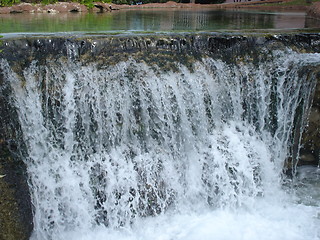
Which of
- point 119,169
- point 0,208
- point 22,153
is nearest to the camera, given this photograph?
point 0,208

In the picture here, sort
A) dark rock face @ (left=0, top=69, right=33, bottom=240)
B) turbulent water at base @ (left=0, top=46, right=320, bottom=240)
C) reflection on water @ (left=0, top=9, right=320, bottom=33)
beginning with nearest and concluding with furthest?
dark rock face @ (left=0, top=69, right=33, bottom=240) → turbulent water at base @ (left=0, top=46, right=320, bottom=240) → reflection on water @ (left=0, top=9, right=320, bottom=33)

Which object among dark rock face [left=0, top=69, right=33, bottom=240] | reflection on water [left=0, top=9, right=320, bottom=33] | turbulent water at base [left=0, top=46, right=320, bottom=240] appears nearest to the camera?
dark rock face [left=0, top=69, right=33, bottom=240]

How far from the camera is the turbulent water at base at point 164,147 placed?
4.21 meters

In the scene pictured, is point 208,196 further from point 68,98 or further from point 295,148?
point 68,98

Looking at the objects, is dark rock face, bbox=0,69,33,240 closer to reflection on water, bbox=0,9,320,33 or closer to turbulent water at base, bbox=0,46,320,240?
turbulent water at base, bbox=0,46,320,240

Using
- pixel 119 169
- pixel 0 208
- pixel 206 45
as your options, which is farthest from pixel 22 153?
pixel 206 45

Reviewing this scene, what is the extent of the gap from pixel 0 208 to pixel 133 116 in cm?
182

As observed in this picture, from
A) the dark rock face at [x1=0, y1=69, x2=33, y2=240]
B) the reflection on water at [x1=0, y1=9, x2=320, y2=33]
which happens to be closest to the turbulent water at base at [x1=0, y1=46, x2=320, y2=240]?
the dark rock face at [x1=0, y1=69, x2=33, y2=240]

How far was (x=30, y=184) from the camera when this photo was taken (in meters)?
4.06

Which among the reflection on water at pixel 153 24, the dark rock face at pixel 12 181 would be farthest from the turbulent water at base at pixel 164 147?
the reflection on water at pixel 153 24

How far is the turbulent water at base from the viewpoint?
421cm

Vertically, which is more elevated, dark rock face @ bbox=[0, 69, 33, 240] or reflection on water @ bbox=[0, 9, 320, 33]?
reflection on water @ bbox=[0, 9, 320, 33]

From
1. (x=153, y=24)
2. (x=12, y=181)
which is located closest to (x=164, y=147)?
(x=12, y=181)

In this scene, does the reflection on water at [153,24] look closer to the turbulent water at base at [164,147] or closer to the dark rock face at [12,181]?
the turbulent water at base at [164,147]
